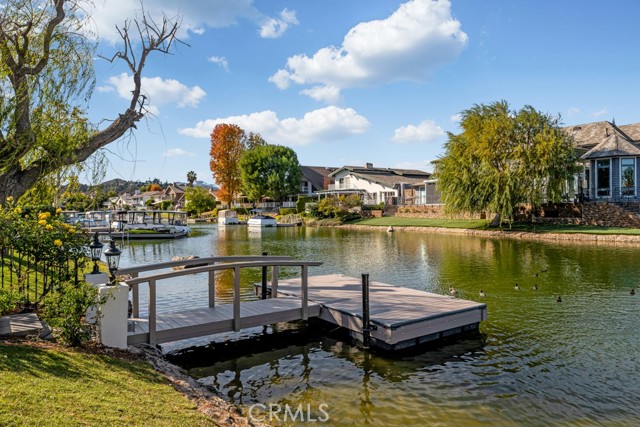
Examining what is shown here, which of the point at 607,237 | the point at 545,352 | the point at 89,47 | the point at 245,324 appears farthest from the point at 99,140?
the point at 607,237

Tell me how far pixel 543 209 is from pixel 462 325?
30674 mm

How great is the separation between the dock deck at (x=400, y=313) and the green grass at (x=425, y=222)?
28472mm

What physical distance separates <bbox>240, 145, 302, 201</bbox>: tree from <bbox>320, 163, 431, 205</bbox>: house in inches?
282

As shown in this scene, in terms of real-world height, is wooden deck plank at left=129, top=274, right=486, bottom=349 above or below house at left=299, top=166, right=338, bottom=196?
below

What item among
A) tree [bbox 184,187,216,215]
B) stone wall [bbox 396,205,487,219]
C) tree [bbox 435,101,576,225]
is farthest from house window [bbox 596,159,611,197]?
tree [bbox 184,187,216,215]

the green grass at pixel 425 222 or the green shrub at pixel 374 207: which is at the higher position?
the green shrub at pixel 374 207

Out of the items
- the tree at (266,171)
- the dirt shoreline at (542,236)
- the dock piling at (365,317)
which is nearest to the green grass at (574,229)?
the dirt shoreline at (542,236)

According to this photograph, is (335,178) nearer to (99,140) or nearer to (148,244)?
(148,244)

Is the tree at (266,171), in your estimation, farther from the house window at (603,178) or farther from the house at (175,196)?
the house window at (603,178)

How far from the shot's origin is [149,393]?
5.76 meters

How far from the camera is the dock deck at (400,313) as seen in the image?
9.16 m

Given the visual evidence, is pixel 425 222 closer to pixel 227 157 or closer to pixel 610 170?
pixel 610 170

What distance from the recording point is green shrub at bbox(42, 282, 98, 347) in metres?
6.52

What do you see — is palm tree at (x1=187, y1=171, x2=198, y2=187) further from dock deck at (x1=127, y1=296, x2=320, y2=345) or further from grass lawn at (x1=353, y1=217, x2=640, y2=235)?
dock deck at (x1=127, y1=296, x2=320, y2=345)
